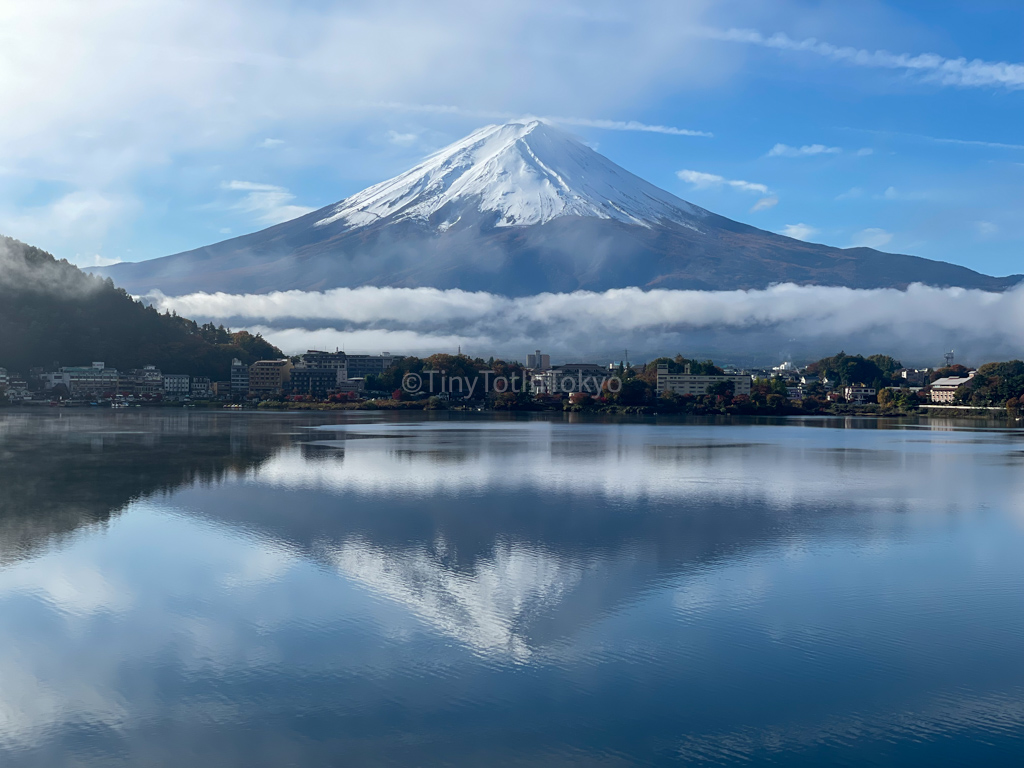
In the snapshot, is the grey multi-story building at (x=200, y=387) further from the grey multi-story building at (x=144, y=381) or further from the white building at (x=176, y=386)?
the grey multi-story building at (x=144, y=381)

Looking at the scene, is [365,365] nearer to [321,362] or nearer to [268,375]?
[321,362]

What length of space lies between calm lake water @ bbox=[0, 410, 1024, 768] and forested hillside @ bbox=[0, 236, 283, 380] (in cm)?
4320

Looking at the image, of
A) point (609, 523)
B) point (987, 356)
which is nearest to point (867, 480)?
point (609, 523)

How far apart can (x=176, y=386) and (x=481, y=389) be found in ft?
62.1

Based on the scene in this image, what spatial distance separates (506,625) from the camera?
5.71 meters

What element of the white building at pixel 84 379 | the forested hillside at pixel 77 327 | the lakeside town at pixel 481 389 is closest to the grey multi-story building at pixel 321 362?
the lakeside town at pixel 481 389

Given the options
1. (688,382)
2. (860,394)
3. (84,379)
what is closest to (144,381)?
(84,379)

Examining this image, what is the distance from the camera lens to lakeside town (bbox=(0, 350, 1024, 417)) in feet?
145

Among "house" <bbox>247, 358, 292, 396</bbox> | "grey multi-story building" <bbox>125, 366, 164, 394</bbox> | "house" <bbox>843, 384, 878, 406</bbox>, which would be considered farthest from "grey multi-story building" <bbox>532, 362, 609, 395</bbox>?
"grey multi-story building" <bbox>125, 366, 164, 394</bbox>

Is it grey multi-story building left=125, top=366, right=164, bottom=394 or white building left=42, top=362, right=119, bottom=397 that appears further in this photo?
grey multi-story building left=125, top=366, right=164, bottom=394

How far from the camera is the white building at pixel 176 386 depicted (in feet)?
168

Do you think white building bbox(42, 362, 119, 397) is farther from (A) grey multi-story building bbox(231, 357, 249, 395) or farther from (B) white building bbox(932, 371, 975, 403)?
(B) white building bbox(932, 371, 975, 403)

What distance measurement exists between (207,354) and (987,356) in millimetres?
112759

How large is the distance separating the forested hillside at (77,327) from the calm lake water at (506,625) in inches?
1701
